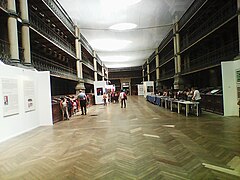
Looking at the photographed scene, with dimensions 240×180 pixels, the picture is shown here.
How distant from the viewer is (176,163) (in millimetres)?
3178

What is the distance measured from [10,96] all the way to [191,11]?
11019mm

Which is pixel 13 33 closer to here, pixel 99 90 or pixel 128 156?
pixel 128 156

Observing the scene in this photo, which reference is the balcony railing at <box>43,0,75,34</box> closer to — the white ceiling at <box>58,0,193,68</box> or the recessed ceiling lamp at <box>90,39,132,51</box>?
the white ceiling at <box>58,0,193,68</box>

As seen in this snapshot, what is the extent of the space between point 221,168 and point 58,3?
11268 mm

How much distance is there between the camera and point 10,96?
596cm

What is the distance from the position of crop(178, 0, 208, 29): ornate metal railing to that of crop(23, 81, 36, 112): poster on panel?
937 cm

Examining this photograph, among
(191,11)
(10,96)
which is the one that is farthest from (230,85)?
(10,96)

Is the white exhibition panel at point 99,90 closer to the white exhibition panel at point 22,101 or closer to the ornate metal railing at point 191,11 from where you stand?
the ornate metal railing at point 191,11

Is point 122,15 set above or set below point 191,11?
above

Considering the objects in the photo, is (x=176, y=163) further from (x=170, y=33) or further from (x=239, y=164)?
(x=170, y=33)

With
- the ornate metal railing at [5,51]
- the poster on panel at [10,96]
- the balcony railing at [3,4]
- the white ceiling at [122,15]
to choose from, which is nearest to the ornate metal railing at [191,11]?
the white ceiling at [122,15]

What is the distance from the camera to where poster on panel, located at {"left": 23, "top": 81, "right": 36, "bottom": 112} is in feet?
22.7

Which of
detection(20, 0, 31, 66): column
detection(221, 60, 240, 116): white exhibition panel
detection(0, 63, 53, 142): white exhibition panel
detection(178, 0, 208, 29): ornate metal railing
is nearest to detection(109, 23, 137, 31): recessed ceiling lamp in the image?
detection(178, 0, 208, 29): ornate metal railing

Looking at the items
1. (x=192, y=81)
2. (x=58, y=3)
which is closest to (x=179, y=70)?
(x=192, y=81)
